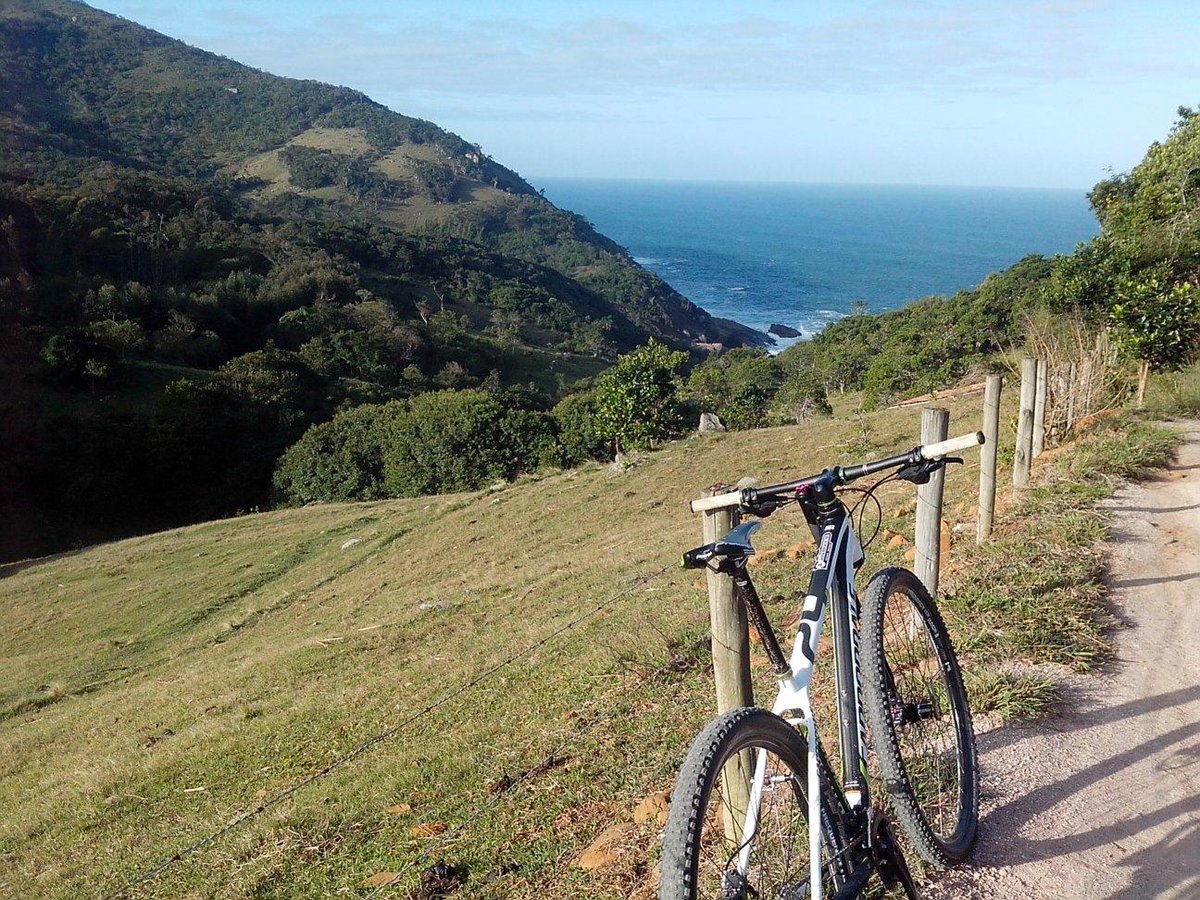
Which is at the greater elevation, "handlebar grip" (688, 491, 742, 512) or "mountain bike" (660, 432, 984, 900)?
"handlebar grip" (688, 491, 742, 512)

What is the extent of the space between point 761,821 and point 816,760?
299mm

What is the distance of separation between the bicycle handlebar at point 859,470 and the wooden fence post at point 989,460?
4664mm

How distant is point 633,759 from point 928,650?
209 cm

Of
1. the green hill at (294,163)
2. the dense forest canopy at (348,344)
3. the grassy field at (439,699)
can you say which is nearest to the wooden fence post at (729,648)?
the grassy field at (439,699)

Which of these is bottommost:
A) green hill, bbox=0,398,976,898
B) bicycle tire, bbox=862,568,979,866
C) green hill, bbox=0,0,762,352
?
green hill, bbox=0,398,976,898

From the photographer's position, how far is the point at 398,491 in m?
34.7

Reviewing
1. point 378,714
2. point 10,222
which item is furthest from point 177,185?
point 378,714

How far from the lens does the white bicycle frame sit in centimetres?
235

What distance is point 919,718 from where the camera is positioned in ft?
10.5

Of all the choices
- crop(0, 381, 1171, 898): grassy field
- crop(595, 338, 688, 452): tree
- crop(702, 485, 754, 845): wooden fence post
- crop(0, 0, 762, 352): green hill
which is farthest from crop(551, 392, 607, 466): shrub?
crop(0, 0, 762, 352): green hill

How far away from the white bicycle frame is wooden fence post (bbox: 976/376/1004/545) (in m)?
5.02

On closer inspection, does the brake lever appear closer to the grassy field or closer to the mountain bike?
the mountain bike

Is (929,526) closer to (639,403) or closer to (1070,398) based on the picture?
(1070,398)

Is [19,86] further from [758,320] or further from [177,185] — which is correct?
[758,320]
